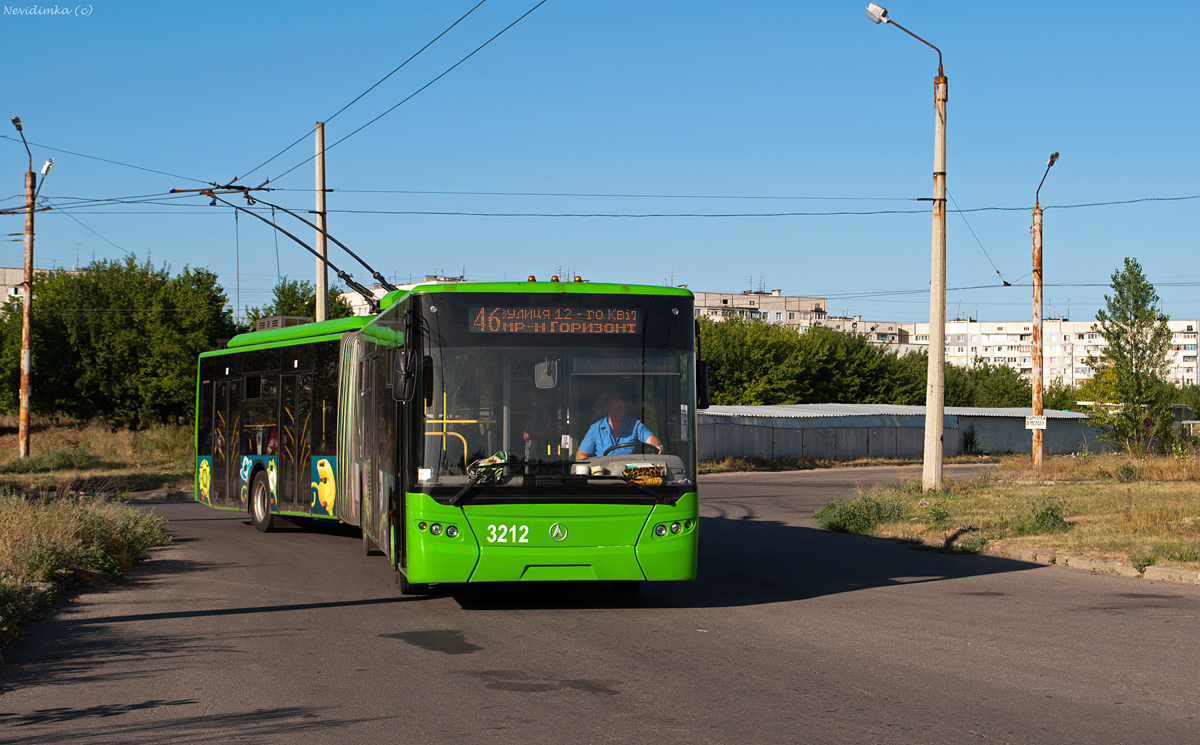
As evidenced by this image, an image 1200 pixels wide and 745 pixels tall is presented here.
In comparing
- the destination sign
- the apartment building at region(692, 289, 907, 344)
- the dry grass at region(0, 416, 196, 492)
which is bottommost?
the dry grass at region(0, 416, 196, 492)

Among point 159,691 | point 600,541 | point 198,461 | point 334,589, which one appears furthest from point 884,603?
point 198,461

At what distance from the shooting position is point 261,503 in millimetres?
18000

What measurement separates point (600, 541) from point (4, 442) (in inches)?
1952

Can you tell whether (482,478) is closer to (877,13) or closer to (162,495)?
(877,13)

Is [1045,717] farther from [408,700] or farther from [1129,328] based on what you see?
[1129,328]

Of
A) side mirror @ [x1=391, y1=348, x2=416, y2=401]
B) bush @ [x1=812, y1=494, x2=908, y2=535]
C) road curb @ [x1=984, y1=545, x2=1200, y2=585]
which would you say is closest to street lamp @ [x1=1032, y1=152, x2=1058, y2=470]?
bush @ [x1=812, y1=494, x2=908, y2=535]

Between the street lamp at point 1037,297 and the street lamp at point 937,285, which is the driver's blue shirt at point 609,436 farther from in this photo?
the street lamp at point 1037,297

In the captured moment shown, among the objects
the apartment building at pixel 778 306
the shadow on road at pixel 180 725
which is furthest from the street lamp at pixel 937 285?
the apartment building at pixel 778 306

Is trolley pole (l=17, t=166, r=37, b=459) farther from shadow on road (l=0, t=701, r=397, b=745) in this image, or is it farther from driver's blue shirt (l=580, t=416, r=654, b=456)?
shadow on road (l=0, t=701, r=397, b=745)

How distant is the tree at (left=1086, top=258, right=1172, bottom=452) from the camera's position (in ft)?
113

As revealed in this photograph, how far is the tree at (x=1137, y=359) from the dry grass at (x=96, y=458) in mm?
27910

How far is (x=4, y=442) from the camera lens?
5066 centimetres

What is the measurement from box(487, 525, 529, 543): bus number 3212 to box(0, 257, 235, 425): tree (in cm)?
4584

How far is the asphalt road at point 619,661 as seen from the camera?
19.1ft
